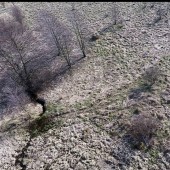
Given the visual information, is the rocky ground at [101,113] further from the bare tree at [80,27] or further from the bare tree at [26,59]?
the bare tree at [26,59]

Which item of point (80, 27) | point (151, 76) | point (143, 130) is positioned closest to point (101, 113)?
point (143, 130)

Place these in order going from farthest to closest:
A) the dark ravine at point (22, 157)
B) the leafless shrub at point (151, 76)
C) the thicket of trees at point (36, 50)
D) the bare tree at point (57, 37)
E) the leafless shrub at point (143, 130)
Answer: the bare tree at point (57, 37) < the thicket of trees at point (36, 50) < the leafless shrub at point (151, 76) < the dark ravine at point (22, 157) < the leafless shrub at point (143, 130)

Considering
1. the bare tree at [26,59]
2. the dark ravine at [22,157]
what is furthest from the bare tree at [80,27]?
the dark ravine at [22,157]

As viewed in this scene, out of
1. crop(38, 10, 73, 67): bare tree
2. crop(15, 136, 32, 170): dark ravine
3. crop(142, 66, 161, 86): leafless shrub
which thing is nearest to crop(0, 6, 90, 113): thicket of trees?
crop(38, 10, 73, 67): bare tree

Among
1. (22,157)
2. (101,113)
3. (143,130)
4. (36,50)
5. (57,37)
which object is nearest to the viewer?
(143,130)

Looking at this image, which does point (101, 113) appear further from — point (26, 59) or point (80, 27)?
point (80, 27)

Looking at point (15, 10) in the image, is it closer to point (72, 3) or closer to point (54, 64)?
point (72, 3)
